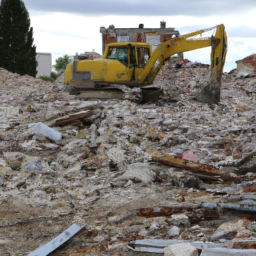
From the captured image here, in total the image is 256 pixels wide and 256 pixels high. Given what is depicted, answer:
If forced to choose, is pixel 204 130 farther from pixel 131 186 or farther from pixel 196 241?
pixel 196 241

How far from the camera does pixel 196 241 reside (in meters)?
4.07

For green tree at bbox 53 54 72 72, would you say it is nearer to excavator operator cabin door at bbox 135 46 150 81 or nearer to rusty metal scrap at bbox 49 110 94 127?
excavator operator cabin door at bbox 135 46 150 81

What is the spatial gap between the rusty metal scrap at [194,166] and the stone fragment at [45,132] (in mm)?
2945

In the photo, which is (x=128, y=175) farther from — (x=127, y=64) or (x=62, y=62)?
(x=62, y=62)

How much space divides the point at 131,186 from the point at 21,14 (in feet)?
71.6

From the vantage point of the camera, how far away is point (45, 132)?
380 inches

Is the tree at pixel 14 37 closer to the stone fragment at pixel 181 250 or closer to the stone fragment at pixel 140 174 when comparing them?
the stone fragment at pixel 140 174

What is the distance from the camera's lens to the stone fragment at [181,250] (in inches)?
146

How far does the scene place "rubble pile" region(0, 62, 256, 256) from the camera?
4.73 meters

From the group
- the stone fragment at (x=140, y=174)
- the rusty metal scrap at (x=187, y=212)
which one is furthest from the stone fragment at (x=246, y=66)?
the rusty metal scrap at (x=187, y=212)

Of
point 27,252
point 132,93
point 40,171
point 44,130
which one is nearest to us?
point 27,252

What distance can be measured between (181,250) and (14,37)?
23887 mm

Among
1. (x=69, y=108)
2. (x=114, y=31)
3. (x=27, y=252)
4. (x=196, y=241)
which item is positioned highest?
(x=114, y=31)

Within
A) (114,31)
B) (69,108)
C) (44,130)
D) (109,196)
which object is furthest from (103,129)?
(114,31)
